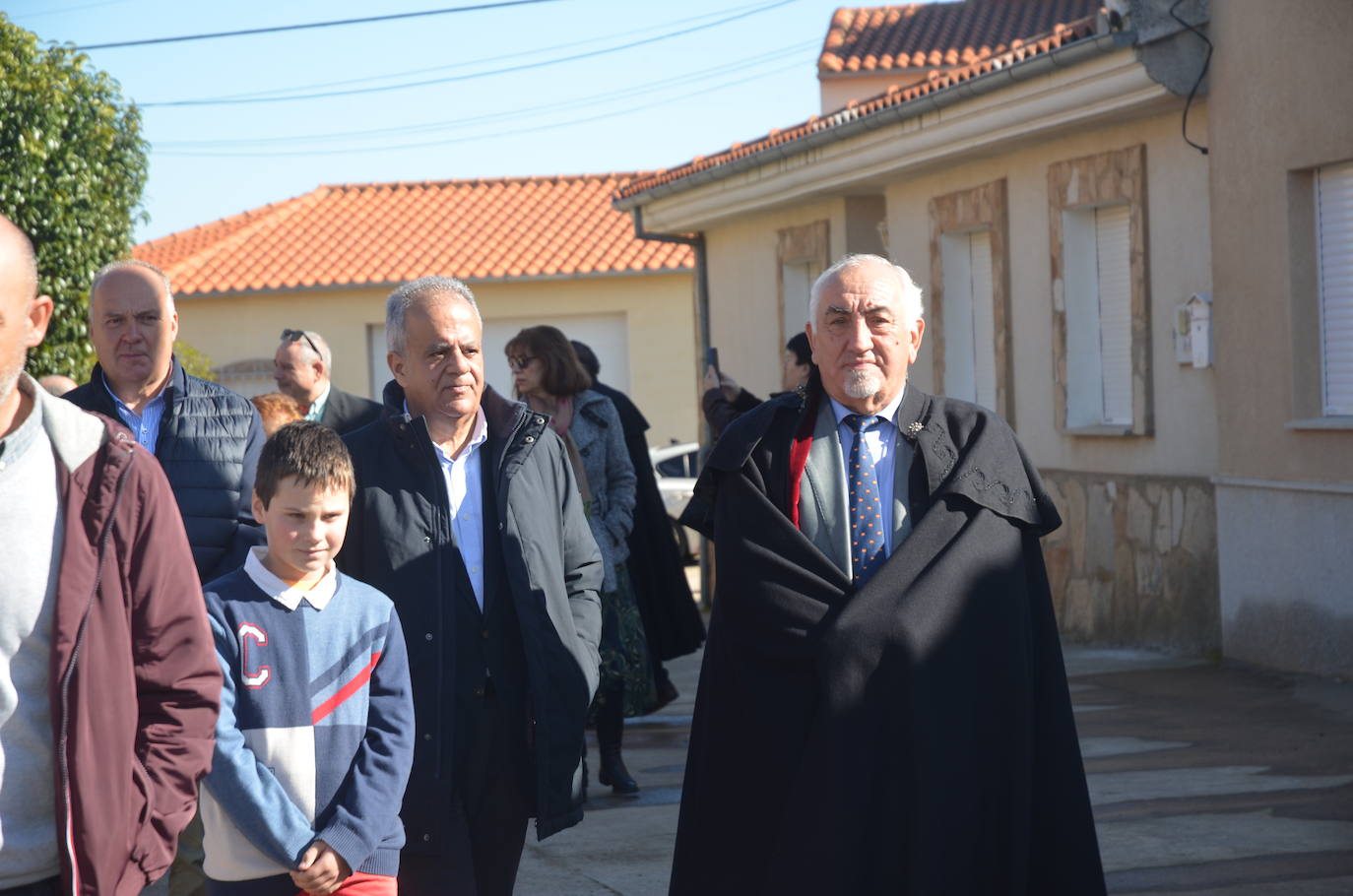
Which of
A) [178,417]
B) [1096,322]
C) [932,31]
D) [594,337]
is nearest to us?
[178,417]

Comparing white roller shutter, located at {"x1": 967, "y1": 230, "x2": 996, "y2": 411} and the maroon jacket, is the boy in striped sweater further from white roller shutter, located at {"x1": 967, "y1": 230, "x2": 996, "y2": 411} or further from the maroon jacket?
white roller shutter, located at {"x1": 967, "y1": 230, "x2": 996, "y2": 411}

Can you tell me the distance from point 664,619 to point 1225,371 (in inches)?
159

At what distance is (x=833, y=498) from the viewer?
4184mm

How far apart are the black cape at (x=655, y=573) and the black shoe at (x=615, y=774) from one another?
0.62 meters

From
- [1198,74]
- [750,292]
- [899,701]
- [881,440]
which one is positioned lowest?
[899,701]

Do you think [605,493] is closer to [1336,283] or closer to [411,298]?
[411,298]

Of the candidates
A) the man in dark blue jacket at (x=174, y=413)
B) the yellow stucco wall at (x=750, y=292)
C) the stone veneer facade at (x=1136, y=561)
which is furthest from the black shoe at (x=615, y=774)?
the yellow stucco wall at (x=750, y=292)

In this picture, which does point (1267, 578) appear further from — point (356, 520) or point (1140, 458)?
point (356, 520)

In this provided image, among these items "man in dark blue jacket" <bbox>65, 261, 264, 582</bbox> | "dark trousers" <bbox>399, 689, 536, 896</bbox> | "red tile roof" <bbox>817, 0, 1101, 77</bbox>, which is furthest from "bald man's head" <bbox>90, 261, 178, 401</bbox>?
"red tile roof" <bbox>817, 0, 1101, 77</bbox>

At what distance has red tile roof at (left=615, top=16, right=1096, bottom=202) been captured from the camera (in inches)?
430

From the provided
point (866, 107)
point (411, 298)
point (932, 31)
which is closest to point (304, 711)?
point (411, 298)

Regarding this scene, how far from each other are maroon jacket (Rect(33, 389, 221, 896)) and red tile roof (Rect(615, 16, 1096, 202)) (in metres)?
8.80

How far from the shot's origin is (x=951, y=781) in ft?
12.8

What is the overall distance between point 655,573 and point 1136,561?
4375 mm
